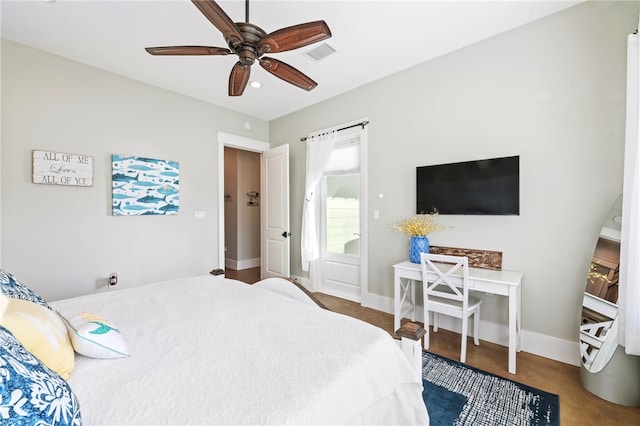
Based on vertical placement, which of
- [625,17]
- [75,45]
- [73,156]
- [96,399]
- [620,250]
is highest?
[75,45]

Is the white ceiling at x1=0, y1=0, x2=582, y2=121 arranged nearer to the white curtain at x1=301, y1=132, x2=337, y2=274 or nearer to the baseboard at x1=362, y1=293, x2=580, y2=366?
the white curtain at x1=301, y1=132, x2=337, y2=274

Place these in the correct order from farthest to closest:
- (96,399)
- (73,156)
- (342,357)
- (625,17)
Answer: (73,156)
(625,17)
(342,357)
(96,399)

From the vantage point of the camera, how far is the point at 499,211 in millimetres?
2428

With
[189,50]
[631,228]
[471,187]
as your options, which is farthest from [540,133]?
[189,50]


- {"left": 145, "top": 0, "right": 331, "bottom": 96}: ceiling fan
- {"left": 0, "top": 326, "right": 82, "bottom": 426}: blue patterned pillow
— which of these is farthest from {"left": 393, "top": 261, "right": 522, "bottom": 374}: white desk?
{"left": 0, "top": 326, "right": 82, "bottom": 426}: blue patterned pillow

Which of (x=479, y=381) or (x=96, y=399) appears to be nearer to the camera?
(x=96, y=399)

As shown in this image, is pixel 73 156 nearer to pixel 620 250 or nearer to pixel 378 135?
pixel 378 135

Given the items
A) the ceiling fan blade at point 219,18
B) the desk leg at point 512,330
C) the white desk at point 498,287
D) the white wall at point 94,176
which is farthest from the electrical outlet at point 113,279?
the desk leg at point 512,330

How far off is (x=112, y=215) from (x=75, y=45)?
168 cm

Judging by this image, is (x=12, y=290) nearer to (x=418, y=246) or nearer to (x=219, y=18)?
(x=219, y=18)

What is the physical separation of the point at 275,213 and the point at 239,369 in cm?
344

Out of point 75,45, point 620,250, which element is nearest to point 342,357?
point 620,250

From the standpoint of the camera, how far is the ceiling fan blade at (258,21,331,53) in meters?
1.51

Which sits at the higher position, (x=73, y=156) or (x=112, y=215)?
(x=73, y=156)
